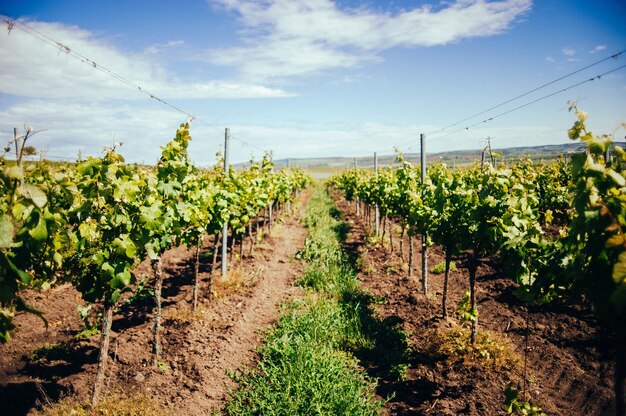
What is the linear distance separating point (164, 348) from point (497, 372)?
17.8 feet

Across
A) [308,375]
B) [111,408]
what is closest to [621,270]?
[308,375]

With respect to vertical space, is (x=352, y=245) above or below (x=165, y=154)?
below

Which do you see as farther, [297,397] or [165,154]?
[165,154]

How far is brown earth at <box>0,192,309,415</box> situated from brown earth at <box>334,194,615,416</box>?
249 cm

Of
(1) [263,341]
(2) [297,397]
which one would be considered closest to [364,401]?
(2) [297,397]

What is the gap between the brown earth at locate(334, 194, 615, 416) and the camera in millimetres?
4793

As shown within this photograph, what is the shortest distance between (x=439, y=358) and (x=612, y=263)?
161 inches

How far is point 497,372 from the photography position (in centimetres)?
535

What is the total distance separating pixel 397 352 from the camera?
612cm

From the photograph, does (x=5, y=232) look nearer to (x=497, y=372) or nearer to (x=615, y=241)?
(x=615, y=241)

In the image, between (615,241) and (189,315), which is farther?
(189,315)

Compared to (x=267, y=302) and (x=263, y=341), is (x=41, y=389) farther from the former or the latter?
(x=267, y=302)

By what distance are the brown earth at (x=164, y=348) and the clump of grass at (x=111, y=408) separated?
172 mm

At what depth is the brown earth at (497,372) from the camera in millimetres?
4793
